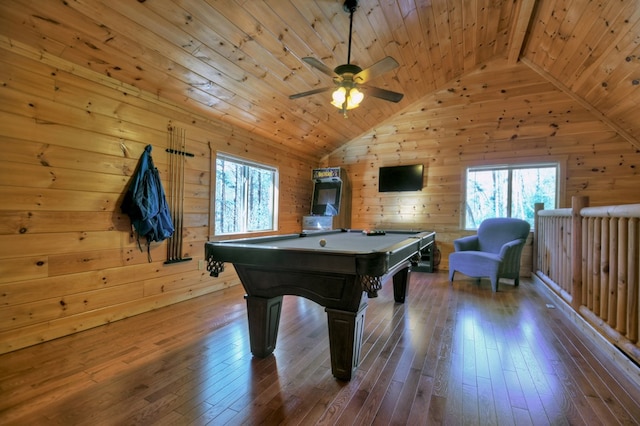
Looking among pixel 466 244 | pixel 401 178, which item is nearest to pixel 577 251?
pixel 466 244

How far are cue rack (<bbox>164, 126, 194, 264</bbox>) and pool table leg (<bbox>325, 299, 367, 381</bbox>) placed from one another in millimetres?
2339

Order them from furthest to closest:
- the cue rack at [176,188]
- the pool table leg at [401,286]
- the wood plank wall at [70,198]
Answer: the pool table leg at [401,286] → the cue rack at [176,188] → the wood plank wall at [70,198]

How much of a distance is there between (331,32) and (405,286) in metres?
2.96

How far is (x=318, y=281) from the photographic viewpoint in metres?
1.83

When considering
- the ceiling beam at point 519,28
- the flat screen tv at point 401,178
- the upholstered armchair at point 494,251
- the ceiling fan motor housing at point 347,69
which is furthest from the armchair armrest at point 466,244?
the ceiling fan motor housing at point 347,69

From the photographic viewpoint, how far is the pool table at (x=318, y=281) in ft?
5.34

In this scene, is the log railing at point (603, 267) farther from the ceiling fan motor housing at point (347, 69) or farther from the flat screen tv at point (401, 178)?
the flat screen tv at point (401, 178)

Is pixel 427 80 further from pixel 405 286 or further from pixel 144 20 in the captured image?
pixel 144 20

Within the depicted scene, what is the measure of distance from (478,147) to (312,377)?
192 inches

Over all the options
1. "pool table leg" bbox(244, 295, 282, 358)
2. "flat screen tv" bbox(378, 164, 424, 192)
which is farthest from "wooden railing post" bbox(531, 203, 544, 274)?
"pool table leg" bbox(244, 295, 282, 358)

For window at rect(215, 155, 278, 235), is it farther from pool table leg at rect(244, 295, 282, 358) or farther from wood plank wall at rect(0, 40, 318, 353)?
pool table leg at rect(244, 295, 282, 358)

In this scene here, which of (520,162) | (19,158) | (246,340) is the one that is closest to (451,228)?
(520,162)

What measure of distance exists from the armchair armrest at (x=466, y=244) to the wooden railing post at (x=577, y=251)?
5.77ft

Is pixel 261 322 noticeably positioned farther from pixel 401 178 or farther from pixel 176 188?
pixel 401 178
